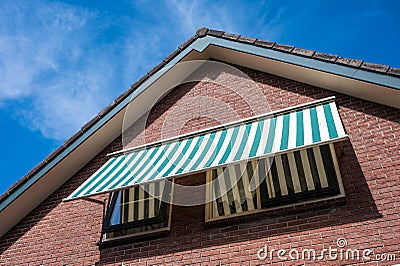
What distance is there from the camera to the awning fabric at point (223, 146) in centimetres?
866

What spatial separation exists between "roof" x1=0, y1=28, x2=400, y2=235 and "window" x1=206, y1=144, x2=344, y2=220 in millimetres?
1926

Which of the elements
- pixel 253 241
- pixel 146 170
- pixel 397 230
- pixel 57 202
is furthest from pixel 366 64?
pixel 57 202

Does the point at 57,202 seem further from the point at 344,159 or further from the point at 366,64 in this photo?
the point at 366,64

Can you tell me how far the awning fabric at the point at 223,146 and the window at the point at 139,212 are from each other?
785 millimetres

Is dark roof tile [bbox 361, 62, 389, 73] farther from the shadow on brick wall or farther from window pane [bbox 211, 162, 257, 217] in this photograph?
window pane [bbox 211, 162, 257, 217]

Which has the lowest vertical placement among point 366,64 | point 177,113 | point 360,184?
point 360,184

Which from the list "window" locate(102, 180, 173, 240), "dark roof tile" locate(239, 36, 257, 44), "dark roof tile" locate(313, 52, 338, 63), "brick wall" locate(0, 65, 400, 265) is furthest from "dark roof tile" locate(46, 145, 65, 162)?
"dark roof tile" locate(313, 52, 338, 63)

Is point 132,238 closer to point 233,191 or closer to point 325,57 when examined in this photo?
point 233,191

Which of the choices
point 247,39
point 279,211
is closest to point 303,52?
point 247,39

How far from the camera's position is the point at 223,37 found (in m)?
12.3

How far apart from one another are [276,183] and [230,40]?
451cm

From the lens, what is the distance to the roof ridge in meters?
9.86

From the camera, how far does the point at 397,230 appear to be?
8203 mm

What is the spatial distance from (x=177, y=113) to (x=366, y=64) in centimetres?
522
